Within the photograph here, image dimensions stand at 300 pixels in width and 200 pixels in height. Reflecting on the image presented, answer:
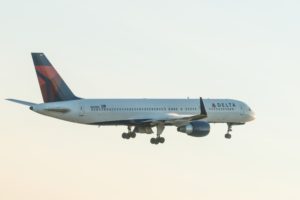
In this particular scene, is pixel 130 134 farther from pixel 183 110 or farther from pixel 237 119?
pixel 237 119

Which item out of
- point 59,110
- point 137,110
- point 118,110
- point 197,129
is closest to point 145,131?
point 137,110

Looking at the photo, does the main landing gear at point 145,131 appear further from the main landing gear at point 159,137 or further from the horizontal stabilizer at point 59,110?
the horizontal stabilizer at point 59,110

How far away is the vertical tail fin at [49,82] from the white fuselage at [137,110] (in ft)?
4.99

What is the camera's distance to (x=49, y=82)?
105250mm

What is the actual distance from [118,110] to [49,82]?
316 inches

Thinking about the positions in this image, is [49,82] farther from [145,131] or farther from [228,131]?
[228,131]

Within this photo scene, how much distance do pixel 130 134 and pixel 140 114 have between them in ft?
9.74

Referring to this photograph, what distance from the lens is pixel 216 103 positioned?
114562 millimetres

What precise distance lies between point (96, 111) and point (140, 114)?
5700 millimetres

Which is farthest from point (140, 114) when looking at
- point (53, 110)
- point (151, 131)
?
point (53, 110)

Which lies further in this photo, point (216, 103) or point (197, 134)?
point (216, 103)

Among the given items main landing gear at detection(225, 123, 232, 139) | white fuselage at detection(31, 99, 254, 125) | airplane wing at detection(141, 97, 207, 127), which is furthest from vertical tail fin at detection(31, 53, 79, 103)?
main landing gear at detection(225, 123, 232, 139)

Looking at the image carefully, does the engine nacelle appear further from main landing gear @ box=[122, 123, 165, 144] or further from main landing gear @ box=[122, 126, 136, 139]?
main landing gear @ box=[122, 126, 136, 139]

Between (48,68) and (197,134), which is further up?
(48,68)
